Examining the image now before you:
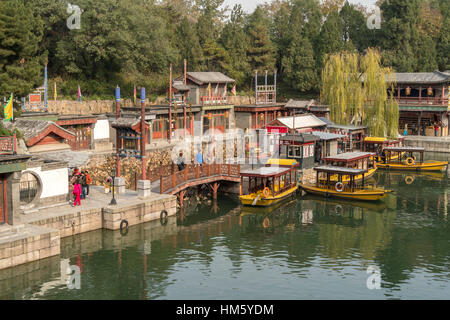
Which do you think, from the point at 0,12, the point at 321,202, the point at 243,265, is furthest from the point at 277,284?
the point at 0,12

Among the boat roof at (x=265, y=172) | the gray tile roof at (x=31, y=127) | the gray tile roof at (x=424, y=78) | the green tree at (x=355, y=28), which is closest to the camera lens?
the gray tile roof at (x=31, y=127)

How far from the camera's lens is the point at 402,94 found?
239 ft

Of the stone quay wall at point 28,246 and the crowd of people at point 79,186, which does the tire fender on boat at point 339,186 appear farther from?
the stone quay wall at point 28,246

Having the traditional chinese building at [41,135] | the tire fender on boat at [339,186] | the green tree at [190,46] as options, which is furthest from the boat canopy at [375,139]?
the green tree at [190,46]

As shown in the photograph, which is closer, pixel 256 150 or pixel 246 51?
pixel 256 150

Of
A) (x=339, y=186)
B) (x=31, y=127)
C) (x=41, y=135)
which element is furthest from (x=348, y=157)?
(x=31, y=127)

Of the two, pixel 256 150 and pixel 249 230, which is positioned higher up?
pixel 256 150

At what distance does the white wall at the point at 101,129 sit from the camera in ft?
163

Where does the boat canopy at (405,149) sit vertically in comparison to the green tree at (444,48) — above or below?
below

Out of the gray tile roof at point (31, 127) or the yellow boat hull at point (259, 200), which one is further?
the yellow boat hull at point (259, 200)

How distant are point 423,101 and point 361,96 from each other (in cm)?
1578

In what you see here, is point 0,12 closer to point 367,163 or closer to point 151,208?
point 151,208

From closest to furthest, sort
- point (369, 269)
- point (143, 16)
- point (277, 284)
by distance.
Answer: point (277, 284) < point (369, 269) < point (143, 16)

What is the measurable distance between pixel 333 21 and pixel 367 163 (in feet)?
138
